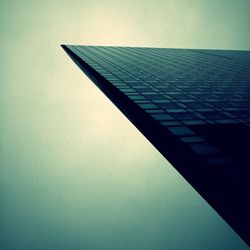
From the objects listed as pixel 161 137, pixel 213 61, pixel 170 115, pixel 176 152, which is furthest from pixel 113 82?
pixel 213 61

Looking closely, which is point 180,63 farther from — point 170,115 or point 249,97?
point 170,115

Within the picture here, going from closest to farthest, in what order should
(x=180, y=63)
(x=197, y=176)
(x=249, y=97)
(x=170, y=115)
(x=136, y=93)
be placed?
(x=197, y=176) < (x=170, y=115) < (x=136, y=93) < (x=249, y=97) < (x=180, y=63)

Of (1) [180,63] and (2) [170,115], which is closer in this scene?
(2) [170,115]

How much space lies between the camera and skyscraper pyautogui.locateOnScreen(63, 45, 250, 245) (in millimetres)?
13482

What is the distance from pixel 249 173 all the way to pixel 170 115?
7.72m

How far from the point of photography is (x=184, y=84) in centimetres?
3362

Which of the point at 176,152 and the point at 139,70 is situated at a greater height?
the point at 139,70

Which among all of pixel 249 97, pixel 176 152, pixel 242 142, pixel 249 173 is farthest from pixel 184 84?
pixel 249 173

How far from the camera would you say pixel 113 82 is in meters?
30.4

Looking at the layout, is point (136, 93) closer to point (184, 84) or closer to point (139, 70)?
point (184, 84)

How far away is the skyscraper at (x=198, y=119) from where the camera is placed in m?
13.5

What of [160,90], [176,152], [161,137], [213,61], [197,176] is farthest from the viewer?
[213,61]

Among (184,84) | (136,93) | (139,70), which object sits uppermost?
(139,70)

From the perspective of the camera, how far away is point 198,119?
72.4 feet
